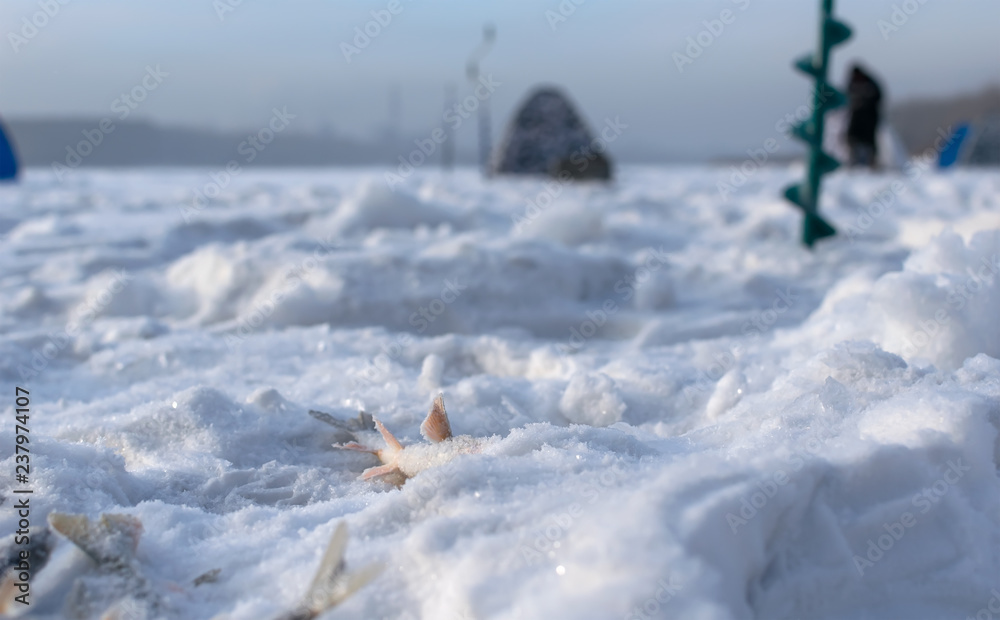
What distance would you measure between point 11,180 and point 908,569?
31.4 feet

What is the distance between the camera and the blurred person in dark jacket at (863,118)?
1130cm

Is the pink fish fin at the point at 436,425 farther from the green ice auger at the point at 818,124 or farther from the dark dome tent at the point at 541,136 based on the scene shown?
the dark dome tent at the point at 541,136

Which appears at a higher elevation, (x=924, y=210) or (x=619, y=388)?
(x=619, y=388)

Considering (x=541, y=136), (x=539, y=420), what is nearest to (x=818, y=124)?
(x=539, y=420)

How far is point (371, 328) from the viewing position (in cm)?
254

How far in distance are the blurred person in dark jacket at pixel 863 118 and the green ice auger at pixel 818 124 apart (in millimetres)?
8469

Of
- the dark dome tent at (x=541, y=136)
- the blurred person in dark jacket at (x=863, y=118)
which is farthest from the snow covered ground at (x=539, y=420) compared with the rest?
the blurred person in dark jacket at (x=863, y=118)

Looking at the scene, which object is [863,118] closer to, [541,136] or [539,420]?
[541,136]

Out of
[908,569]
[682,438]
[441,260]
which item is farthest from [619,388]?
[441,260]

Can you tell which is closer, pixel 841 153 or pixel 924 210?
pixel 924 210

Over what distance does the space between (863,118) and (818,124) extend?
903cm

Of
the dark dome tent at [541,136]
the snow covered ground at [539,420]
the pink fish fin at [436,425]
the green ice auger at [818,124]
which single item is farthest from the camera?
the dark dome tent at [541,136]

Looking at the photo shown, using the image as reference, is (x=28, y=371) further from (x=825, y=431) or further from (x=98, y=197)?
(x=98, y=197)

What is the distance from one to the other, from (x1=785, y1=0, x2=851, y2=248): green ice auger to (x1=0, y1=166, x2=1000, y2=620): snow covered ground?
0.15 m
